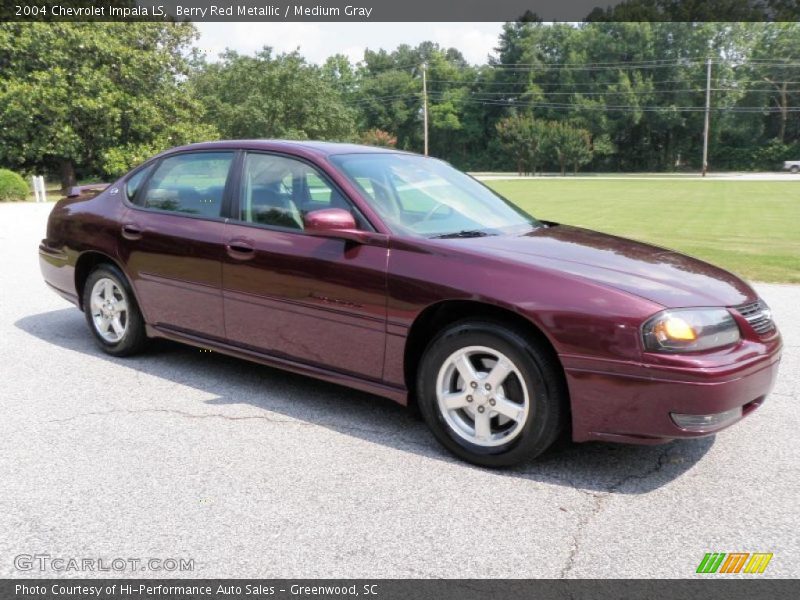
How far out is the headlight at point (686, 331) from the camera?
3.15 meters

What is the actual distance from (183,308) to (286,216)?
1.06 m

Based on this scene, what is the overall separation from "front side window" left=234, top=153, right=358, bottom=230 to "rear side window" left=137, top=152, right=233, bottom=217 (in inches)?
8.9

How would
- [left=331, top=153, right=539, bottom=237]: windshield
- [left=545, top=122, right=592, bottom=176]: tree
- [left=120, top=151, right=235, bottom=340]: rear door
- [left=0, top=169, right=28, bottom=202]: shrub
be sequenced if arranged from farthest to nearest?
[left=545, top=122, right=592, bottom=176]: tree < [left=0, top=169, right=28, bottom=202]: shrub < [left=120, top=151, right=235, bottom=340]: rear door < [left=331, top=153, right=539, bottom=237]: windshield

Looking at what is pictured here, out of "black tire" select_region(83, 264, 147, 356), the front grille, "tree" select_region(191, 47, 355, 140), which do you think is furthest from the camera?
"tree" select_region(191, 47, 355, 140)

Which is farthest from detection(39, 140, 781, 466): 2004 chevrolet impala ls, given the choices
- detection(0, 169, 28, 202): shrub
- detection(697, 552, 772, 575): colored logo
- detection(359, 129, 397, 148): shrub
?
detection(359, 129, 397, 148): shrub

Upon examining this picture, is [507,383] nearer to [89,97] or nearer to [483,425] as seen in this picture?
[483,425]

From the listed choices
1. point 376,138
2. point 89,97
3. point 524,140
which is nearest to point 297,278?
point 89,97

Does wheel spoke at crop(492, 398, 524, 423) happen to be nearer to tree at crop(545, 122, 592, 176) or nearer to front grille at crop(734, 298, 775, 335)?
front grille at crop(734, 298, 775, 335)

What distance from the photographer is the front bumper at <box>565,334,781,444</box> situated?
10.2 ft

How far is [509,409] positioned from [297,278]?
143 cm

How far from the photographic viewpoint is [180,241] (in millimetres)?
4746

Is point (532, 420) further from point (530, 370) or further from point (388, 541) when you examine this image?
point (388, 541)

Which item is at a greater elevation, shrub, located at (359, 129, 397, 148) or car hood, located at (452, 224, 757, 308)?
shrub, located at (359, 129, 397, 148)

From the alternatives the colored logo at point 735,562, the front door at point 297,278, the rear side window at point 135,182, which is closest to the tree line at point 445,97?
the rear side window at point 135,182
